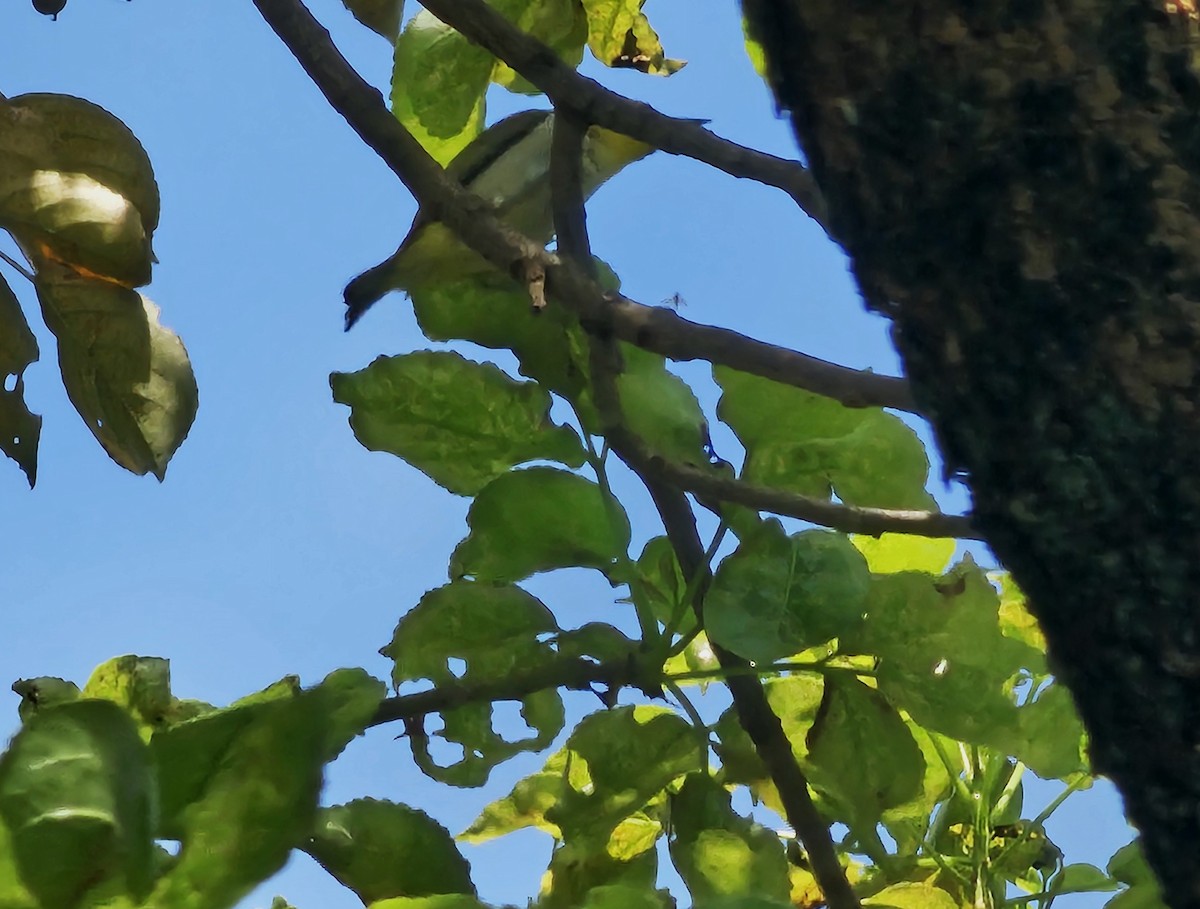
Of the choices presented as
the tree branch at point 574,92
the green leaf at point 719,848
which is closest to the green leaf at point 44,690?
the green leaf at point 719,848

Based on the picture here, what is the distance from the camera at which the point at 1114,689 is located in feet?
0.78

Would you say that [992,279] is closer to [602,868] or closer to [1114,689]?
[1114,689]

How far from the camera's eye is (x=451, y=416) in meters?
0.45

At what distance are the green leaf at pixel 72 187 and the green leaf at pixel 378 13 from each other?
173 mm

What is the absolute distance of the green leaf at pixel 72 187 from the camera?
39 cm

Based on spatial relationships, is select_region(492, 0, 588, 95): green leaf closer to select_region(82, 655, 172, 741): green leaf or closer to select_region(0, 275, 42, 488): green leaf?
select_region(0, 275, 42, 488): green leaf

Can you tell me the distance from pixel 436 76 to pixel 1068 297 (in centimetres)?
43

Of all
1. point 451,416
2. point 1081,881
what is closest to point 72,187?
point 451,416

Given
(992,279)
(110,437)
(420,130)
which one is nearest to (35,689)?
(110,437)

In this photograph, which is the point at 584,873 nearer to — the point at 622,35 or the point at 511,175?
the point at 622,35

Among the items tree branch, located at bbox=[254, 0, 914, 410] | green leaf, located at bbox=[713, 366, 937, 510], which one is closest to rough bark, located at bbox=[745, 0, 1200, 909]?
tree branch, located at bbox=[254, 0, 914, 410]

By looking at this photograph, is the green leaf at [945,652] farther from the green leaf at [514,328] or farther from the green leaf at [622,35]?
the green leaf at [622,35]

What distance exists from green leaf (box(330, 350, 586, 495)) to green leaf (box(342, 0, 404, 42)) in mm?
227

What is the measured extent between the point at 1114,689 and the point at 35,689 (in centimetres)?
27
